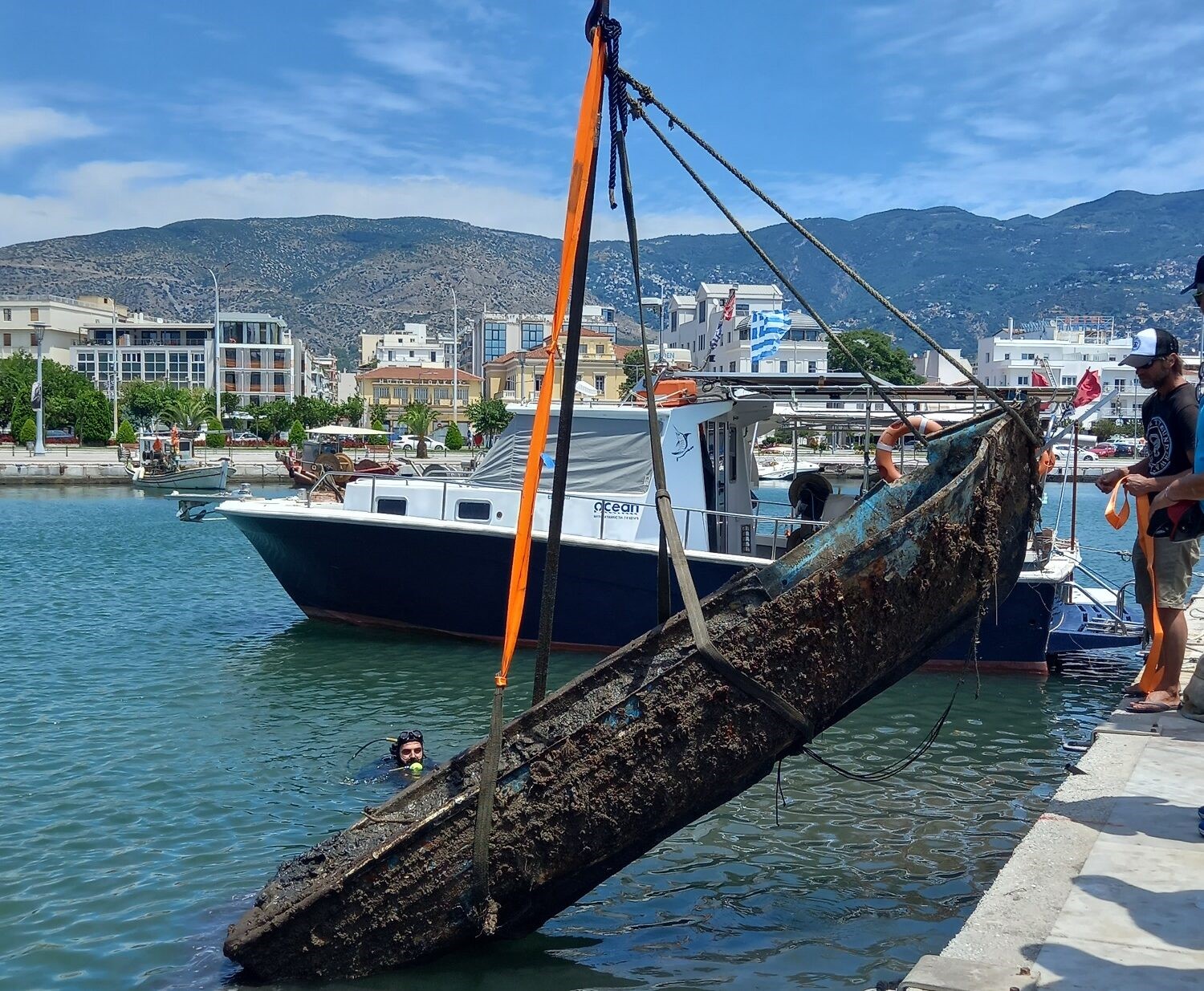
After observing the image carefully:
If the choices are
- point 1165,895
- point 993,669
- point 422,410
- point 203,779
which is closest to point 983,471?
point 1165,895

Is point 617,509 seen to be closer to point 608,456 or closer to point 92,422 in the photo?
point 608,456

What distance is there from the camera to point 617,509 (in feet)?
46.3

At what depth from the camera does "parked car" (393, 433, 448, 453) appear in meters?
70.2

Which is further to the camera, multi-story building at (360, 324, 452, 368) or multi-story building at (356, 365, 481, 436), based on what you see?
multi-story building at (360, 324, 452, 368)

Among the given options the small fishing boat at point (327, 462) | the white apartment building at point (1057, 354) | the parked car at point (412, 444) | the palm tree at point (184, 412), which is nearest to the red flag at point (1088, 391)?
the small fishing boat at point (327, 462)

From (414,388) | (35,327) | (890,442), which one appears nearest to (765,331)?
(890,442)

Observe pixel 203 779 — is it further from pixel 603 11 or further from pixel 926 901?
pixel 603 11

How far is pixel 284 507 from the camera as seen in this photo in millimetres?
15258

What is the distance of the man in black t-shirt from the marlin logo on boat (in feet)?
23.6

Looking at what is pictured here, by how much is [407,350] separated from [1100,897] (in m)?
154

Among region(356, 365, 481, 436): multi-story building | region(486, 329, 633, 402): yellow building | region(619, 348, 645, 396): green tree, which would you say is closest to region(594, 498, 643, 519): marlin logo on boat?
region(619, 348, 645, 396): green tree

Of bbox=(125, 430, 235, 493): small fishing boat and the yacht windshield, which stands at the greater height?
the yacht windshield

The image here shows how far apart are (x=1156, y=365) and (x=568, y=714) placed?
4250 mm

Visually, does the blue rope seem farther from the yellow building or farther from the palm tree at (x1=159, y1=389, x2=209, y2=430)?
the palm tree at (x1=159, y1=389, x2=209, y2=430)
